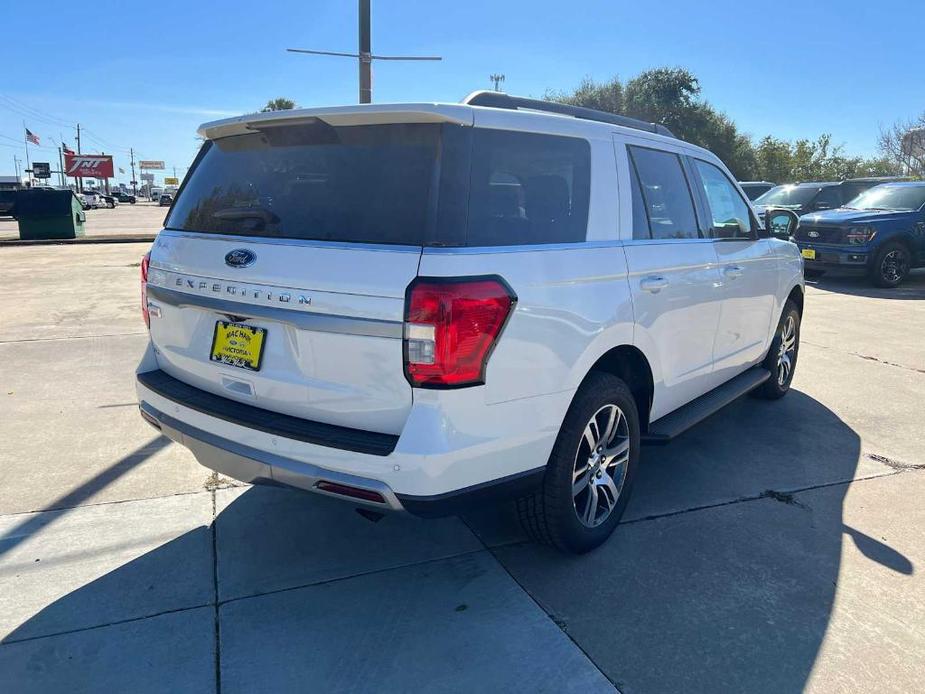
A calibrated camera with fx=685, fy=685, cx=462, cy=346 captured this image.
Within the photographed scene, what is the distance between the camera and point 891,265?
41.4 feet

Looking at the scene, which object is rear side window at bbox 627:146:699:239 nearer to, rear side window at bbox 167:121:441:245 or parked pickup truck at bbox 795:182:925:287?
rear side window at bbox 167:121:441:245

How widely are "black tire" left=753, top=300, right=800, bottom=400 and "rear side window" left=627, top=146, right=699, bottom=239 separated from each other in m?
1.87

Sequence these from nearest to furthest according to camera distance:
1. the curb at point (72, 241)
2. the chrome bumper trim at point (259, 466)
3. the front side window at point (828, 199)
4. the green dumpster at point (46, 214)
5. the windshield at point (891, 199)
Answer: the chrome bumper trim at point (259, 466) < the windshield at point (891, 199) < the front side window at point (828, 199) < the curb at point (72, 241) < the green dumpster at point (46, 214)

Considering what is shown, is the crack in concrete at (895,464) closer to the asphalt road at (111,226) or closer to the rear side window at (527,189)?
the rear side window at (527,189)

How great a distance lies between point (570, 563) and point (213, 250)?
212cm

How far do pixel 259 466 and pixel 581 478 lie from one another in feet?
4.73

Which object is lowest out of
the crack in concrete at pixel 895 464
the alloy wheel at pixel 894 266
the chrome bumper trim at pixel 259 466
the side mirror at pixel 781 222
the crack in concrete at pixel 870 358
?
the crack in concrete at pixel 895 464

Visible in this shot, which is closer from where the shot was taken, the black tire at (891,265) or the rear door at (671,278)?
the rear door at (671,278)

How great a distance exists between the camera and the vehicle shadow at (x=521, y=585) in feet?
8.21

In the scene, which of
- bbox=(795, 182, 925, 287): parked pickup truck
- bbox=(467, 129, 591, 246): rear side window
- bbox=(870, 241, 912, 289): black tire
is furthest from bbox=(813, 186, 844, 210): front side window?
bbox=(467, 129, 591, 246): rear side window

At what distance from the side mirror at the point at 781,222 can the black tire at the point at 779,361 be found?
1.86ft

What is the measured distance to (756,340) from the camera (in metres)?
4.96

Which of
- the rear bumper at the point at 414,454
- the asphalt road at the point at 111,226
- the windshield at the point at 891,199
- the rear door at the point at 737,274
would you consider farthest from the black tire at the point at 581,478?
the windshield at the point at 891,199

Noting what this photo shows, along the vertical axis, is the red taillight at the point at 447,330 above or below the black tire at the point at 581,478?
above
